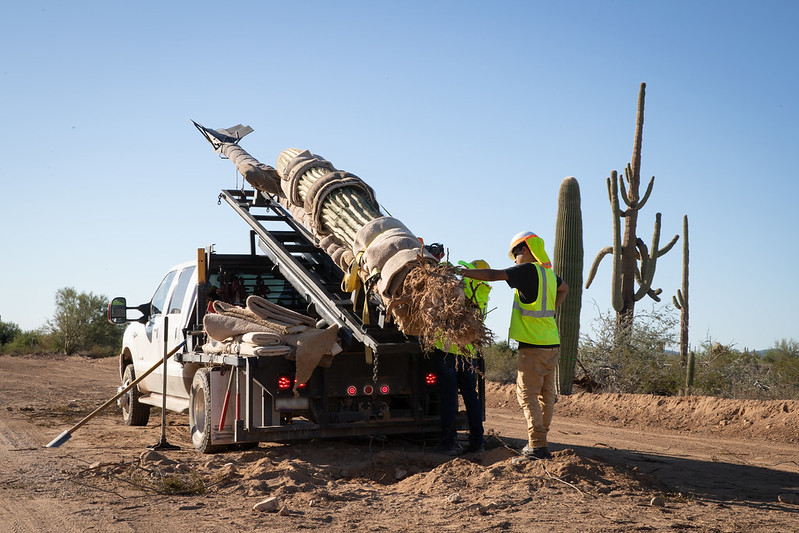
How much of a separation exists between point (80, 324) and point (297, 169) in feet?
91.0

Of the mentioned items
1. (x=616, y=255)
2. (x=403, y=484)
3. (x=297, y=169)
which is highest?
(x=616, y=255)

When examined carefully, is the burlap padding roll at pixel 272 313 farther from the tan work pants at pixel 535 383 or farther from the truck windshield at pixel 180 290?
the tan work pants at pixel 535 383

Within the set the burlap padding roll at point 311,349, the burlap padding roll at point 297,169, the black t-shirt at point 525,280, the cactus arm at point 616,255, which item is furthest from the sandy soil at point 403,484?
the cactus arm at point 616,255

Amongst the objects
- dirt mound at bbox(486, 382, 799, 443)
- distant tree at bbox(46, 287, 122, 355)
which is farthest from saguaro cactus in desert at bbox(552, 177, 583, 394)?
distant tree at bbox(46, 287, 122, 355)

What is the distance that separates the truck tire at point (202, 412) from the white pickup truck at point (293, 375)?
11mm

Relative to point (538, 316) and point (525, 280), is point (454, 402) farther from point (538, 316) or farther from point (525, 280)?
point (525, 280)

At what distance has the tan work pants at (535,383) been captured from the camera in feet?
21.5

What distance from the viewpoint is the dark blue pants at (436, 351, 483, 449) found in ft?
24.8

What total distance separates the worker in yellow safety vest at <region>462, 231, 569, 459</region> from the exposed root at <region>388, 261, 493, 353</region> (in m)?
0.41

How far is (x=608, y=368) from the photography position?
15125 millimetres

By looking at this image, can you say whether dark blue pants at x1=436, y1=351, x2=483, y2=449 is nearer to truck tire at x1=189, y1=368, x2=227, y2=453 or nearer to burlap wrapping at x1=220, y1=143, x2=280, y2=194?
truck tire at x1=189, y1=368, x2=227, y2=453

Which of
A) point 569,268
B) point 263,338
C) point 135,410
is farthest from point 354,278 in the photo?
point 569,268

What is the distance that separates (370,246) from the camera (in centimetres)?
711

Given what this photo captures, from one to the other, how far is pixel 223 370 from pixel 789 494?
5.17 metres
